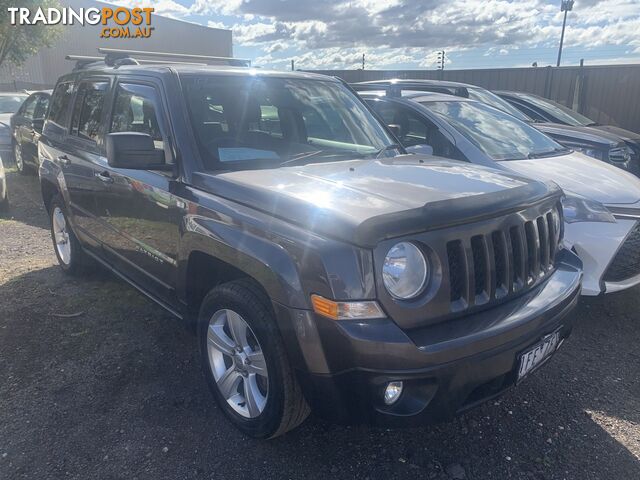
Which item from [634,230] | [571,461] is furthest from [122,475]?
[634,230]

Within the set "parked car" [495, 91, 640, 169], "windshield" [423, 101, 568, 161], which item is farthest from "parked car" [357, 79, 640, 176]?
"windshield" [423, 101, 568, 161]

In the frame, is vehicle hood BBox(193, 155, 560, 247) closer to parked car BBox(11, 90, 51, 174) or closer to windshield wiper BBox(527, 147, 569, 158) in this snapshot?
windshield wiper BBox(527, 147, 569, 158)

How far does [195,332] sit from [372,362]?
1445 mm

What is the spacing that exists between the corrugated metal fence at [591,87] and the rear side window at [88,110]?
15.0m

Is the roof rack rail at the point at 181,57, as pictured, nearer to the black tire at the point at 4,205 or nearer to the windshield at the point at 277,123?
the windshield at the point at 277,123

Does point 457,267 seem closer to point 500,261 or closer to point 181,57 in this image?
point 500,261

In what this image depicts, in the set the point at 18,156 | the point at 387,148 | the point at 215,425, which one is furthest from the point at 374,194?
the point at 18,156

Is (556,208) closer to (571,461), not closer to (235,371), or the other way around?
(571,461)

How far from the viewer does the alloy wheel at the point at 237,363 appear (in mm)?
2548

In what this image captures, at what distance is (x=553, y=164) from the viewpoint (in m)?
4.90

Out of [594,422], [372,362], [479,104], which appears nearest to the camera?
[372,362]

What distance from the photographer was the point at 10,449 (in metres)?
2.60

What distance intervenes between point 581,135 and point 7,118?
1215 centimetres

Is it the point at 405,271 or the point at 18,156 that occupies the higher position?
the point at 405,271
